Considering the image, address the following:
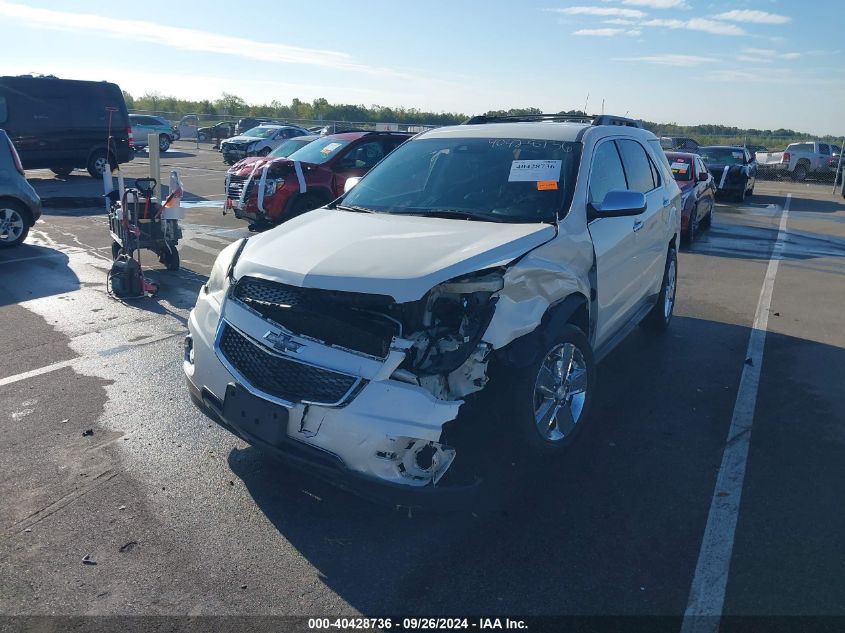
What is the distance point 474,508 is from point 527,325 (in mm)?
980

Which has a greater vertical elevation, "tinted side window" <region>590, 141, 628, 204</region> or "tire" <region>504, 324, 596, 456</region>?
"tinted side window" <region>590, 141, 628, 204</region>

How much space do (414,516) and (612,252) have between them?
2.36 metres

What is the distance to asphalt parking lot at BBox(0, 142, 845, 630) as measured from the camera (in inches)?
124

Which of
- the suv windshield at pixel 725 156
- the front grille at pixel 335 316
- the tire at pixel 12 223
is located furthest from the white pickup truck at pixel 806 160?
the front grille at pixel 335 316

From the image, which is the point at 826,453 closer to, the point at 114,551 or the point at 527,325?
the point at 527,325

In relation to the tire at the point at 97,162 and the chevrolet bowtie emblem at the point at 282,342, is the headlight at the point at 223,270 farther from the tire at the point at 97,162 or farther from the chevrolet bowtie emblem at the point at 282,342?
the tire at the point at 97,162

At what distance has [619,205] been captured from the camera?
468cm

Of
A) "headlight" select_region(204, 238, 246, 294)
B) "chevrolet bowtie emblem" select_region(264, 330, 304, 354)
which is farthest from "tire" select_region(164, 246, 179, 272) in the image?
"chevrolet bowtie emblem" select_region(264, 330, 304, 354)

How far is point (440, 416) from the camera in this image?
325cm

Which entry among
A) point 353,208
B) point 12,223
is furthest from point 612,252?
point 12,223

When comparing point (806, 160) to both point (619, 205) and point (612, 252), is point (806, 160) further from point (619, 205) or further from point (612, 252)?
point (619, 205)

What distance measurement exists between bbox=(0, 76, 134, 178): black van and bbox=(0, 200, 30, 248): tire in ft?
27.4

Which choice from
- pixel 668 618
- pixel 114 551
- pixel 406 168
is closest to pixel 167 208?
pixel 406 168

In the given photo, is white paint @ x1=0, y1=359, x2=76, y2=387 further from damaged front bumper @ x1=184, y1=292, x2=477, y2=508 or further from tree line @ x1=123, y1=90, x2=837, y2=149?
tree line @ x1=123, y1=90, x2=837, y2=149
